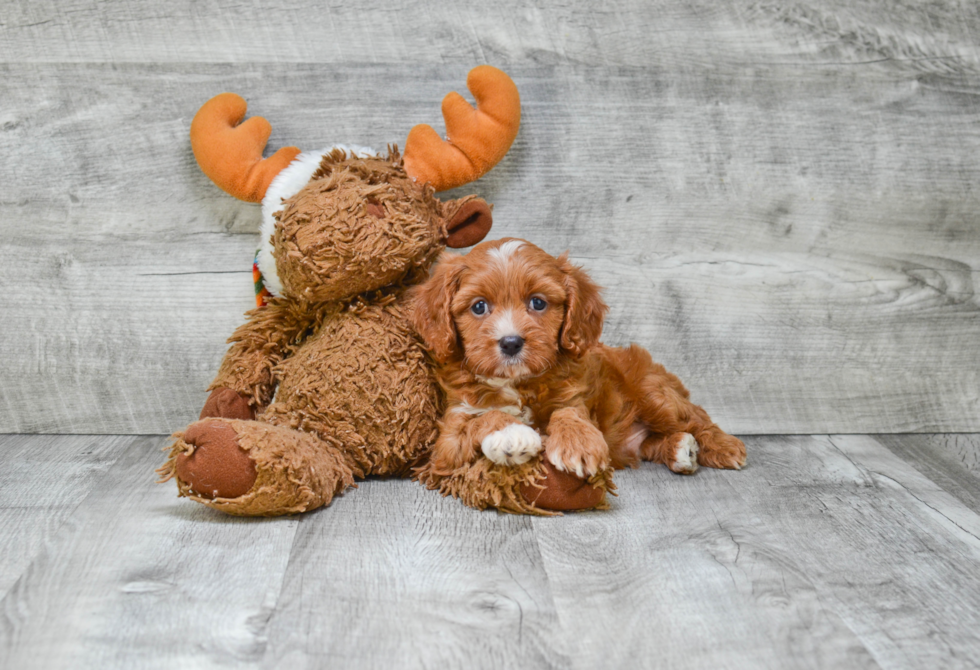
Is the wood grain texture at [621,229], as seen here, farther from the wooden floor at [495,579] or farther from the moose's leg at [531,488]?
the moose's leg at [531,488]

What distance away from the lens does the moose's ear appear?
2119mm

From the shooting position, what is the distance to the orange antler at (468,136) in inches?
86.6

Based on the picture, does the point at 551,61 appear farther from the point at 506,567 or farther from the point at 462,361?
the point at 506,567

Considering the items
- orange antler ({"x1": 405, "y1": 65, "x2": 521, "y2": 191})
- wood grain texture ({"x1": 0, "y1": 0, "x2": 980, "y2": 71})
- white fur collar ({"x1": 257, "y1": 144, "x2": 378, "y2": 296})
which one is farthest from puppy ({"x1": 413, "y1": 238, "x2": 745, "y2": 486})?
wood grain texture ({"x1": 0, "y1": 0, "x2": 980, "y2": 71})

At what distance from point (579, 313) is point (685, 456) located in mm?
551

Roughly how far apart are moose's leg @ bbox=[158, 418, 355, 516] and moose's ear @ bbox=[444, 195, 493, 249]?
27.1 inches

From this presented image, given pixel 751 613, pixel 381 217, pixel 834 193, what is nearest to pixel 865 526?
pixel 751 613

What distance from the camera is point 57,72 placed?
2393 mm

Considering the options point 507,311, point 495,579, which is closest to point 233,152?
point 507,311

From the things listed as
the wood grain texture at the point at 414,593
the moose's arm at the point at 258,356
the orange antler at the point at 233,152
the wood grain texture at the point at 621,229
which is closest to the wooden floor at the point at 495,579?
the wood grain texture at the point at 414,593

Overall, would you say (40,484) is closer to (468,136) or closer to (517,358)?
(517,358)

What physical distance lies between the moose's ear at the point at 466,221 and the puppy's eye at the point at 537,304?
1.14 ft

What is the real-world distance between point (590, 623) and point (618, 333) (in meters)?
1.31

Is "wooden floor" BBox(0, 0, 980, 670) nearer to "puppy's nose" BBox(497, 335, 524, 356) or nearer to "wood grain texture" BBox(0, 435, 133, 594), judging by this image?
"wood grain texture" BBox(0, 435, 133, 594)
